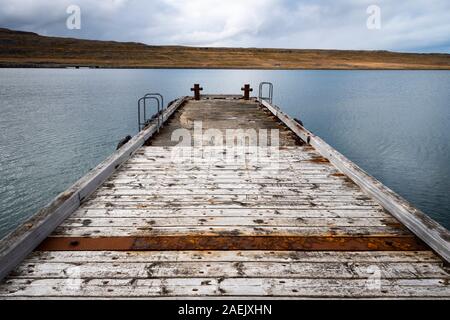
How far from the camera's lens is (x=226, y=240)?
3.46 m

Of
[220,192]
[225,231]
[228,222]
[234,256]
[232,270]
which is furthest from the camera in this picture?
[220,192]

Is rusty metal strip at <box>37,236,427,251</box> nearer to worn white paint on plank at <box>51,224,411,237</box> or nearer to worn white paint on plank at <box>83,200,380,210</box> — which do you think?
worn white paint on plank at <box>51,224,411,237</box>

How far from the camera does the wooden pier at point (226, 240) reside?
2.74 m

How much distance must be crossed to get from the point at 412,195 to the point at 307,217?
8615mm

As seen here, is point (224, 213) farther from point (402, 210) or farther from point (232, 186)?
point (402, 210)

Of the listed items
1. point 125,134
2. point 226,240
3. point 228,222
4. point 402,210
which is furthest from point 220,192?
point 125,134

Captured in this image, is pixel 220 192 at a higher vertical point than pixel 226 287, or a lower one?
higher

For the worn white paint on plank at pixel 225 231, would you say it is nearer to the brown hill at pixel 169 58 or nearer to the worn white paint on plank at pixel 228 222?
the worn white paint on plank at pixel 228 222

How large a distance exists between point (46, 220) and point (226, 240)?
1.85 m

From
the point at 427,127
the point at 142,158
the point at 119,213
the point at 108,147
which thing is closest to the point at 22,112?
the point at 108,147

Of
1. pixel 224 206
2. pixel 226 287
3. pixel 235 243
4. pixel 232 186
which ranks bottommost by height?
pixel 226 287

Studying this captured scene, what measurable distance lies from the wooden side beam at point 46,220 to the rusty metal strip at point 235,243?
148mm

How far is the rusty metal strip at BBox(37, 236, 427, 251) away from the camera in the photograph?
3.31 meters
